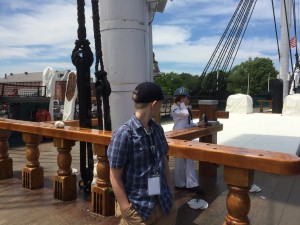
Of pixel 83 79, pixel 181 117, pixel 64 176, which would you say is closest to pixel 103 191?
pixel 64 176

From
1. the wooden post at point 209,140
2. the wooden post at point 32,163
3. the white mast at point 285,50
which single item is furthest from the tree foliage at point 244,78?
the wooden post at point 32,163

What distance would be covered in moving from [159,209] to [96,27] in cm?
226

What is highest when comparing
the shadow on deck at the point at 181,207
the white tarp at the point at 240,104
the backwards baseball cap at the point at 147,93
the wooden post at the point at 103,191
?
the backwards baseball cap at the point at 147,93

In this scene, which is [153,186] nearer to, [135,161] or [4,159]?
[135,161]

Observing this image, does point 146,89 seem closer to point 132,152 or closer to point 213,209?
point 132,152

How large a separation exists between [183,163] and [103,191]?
143 cm

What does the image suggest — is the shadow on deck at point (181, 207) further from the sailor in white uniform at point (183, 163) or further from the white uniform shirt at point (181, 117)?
the white uniform shirt at point (181, 117)

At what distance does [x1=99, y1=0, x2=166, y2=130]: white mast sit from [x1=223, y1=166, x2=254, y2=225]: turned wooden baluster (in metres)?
1.56

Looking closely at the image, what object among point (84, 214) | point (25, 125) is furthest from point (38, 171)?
point (84, 214)

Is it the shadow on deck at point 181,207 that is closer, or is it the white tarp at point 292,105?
the shadow on deck at point 181,207

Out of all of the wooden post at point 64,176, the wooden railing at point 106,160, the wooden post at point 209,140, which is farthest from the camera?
the wooden post at point 209,140

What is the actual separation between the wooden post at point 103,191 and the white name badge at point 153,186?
1.30 meters

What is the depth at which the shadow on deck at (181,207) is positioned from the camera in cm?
314

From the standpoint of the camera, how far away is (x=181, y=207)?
354cm
